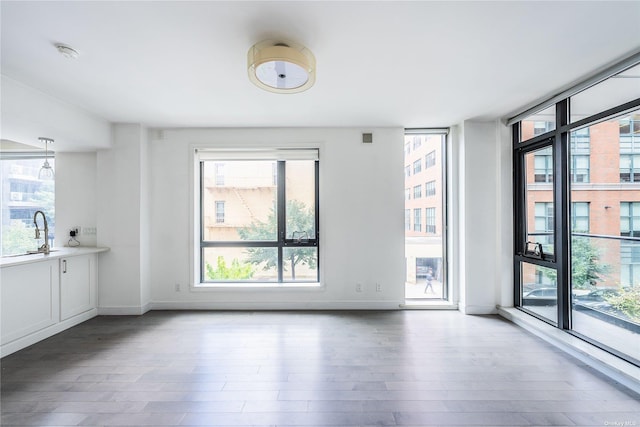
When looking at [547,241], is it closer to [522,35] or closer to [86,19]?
[522,35]

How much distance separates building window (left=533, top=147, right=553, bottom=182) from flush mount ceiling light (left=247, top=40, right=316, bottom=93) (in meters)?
2.93

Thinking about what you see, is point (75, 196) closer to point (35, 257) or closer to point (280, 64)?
point (35, 257)

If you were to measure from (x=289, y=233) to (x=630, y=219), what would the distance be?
363cm

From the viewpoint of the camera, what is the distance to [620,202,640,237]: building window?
2.36m

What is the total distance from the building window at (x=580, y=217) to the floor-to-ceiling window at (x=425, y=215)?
1.54 metres

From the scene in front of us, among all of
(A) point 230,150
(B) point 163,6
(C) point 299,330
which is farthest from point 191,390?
(A) point 230,150

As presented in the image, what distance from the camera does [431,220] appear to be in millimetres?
4301

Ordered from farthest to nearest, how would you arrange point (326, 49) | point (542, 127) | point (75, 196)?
point (75, 196), point (542, 127), point (326, 49)

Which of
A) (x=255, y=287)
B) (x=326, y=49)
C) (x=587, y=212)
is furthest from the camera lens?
(x=255, y=287)

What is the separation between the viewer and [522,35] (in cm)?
203

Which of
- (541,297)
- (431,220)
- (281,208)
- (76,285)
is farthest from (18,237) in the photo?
(541,297)

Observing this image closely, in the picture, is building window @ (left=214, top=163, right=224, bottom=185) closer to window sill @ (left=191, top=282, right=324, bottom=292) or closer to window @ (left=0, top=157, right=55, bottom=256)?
window sill @ (left=191, top=282, right=324, bottom=292)

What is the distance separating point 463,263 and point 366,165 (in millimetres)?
1939

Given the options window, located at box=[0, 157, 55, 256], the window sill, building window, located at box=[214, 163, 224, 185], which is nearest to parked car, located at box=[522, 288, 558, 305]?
the window sill
